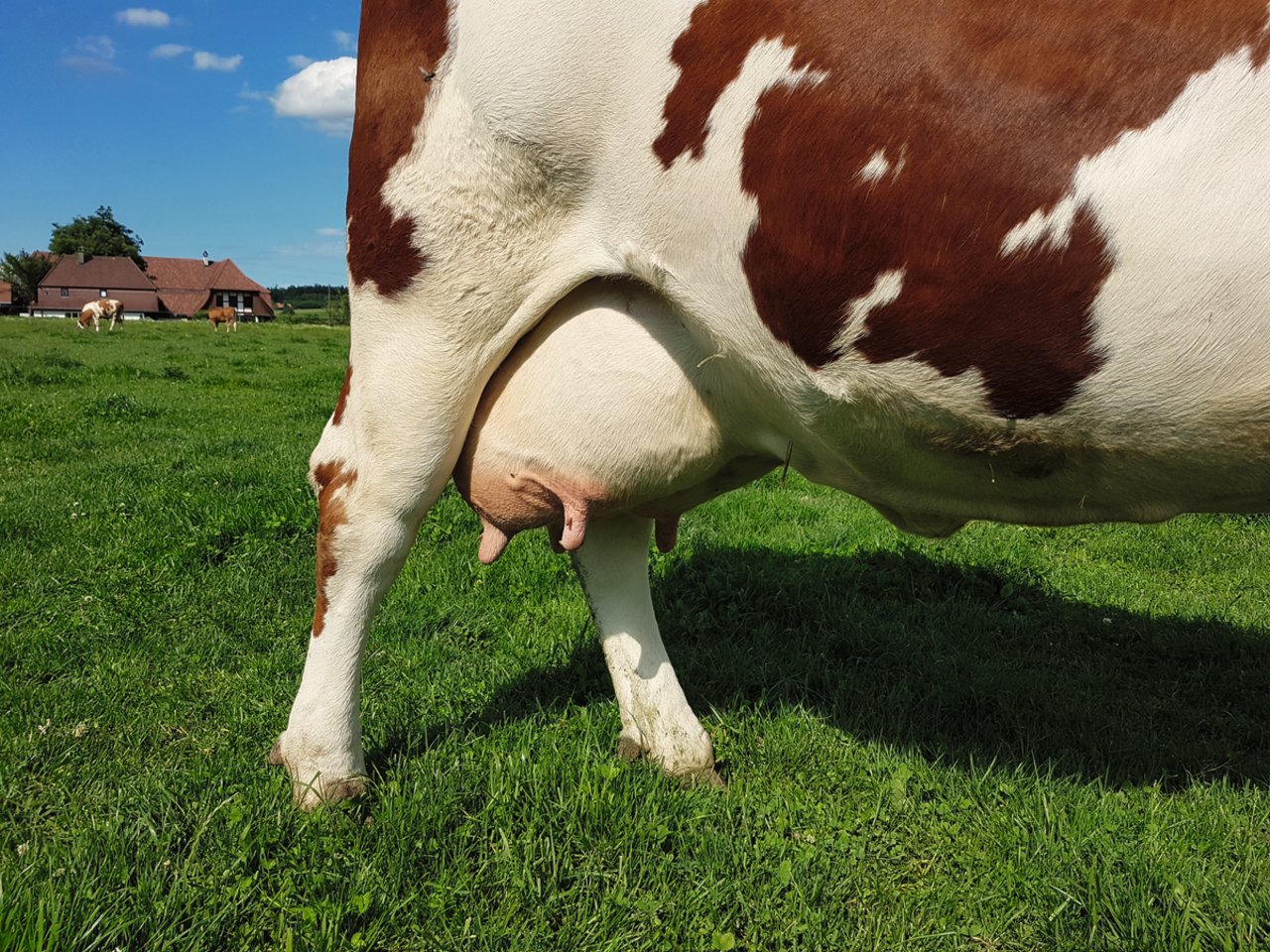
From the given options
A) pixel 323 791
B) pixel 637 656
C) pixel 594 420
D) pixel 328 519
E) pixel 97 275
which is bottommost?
pixel 323 791

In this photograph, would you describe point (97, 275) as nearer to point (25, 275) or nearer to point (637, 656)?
point (25, 275)

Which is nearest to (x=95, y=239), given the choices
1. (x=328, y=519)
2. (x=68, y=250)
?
(x=68, y=250)

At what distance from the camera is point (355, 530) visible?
238 cm

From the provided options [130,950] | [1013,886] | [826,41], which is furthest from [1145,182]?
[130,950]

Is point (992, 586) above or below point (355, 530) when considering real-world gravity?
below

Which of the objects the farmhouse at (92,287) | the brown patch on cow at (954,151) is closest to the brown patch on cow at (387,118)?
the brown patch on cow at (954,151)

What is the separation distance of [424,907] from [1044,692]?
7.49 ft

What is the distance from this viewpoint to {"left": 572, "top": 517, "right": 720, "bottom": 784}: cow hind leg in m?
2.65

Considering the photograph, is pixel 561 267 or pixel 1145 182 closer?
pixel 1145 182

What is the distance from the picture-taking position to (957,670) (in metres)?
3.39

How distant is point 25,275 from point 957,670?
86.5m

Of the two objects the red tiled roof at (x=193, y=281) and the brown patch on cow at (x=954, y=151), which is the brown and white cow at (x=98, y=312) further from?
the red tiled roof at (x=193, y=281)

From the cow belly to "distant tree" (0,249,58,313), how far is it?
3311 inches

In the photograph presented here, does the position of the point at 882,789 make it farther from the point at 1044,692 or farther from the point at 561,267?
the point at 561,267
